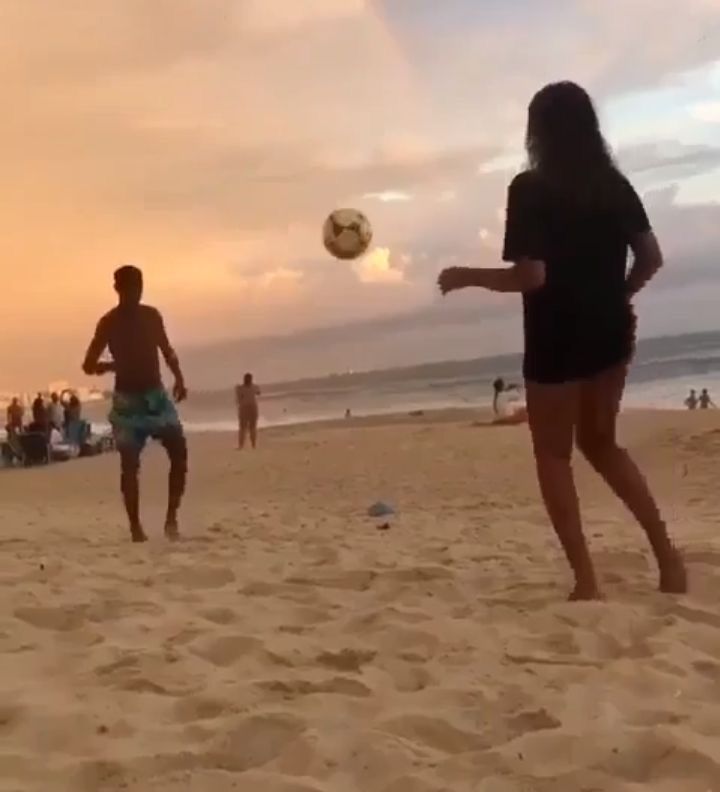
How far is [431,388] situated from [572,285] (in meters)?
43.3

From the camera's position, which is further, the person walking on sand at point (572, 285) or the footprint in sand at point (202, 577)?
the footprint in sand at point (202, 577)

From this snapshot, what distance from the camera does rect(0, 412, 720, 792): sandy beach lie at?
2.38 m

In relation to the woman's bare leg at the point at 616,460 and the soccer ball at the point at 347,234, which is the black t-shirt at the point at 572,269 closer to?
the woman's bare leg at the point at 616,460

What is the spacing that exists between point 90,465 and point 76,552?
12.0 meters

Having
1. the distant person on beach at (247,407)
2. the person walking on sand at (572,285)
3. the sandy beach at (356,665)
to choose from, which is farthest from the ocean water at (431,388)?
the person walking on sand at (572,285)

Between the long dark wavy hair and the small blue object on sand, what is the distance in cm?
449

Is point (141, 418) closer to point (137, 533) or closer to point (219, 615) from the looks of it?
point (137, 533)

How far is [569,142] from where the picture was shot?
3.76 meters

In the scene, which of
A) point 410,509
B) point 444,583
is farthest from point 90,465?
point 444,583

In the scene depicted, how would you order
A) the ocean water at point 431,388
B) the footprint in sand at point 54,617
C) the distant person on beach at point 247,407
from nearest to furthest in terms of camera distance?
the footprint in sand at point 54,617 → the distant person on beach at point 247,407 → the ocean water at point 431,388

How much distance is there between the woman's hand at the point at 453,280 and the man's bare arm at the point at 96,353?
9.68ft

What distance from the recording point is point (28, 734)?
259 cm

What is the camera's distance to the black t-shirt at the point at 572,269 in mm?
3723

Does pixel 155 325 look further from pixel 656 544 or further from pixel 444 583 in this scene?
pixel 656 544
